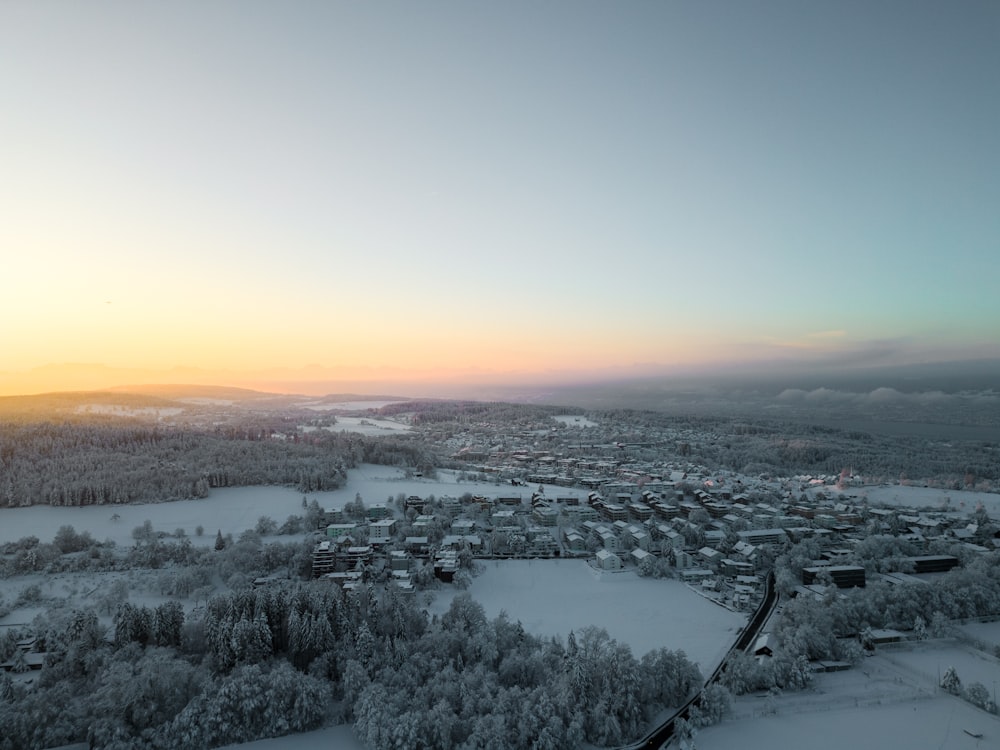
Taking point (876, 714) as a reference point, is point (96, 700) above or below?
above

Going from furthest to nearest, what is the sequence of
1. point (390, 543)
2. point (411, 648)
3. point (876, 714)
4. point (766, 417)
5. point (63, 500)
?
point (766, 417)
point (63, 500)
point (390, 543)
point (411, 648)
point (876, 714)

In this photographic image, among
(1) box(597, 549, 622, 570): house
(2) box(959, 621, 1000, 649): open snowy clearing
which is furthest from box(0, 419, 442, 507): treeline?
(2) box(959, 621, 1000, 649): open snowy clearing

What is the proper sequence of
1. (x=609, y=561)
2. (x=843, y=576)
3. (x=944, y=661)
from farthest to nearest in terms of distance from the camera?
(x=609, y=561) → (x=843, y=576) → (x=944, y=661)

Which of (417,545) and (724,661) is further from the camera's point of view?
(417,545)

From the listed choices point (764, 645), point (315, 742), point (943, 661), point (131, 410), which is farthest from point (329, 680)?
point (131, 410)

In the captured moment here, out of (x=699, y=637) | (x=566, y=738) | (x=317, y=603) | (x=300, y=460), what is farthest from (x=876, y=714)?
(x=300, y=460)

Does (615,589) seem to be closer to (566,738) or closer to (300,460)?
(566,738)

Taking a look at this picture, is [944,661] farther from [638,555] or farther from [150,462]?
[150,462]
